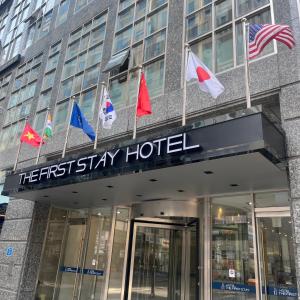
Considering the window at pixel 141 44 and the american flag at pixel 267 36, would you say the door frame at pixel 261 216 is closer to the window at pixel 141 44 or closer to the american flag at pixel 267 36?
the american flag at pixel 267 36

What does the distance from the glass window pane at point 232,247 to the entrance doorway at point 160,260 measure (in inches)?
58.3

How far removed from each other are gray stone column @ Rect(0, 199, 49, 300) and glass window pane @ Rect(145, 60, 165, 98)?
18.7ft

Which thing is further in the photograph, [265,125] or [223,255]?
[223,255]

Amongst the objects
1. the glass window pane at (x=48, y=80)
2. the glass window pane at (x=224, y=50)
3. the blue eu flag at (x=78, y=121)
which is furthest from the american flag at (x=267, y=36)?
the glass window pane at (x=48, y=80)

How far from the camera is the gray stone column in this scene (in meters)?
11.4

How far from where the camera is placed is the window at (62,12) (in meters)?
16.2

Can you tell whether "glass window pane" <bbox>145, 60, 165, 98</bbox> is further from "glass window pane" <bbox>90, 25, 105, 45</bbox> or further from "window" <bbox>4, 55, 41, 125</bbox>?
"window" <bbox>4, 55, 41, 125</bbox>

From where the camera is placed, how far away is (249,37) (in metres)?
7.09

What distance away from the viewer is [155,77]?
1064 cm

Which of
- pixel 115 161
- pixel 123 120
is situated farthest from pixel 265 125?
pixel 123 120

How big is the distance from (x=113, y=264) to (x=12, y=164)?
6.62m

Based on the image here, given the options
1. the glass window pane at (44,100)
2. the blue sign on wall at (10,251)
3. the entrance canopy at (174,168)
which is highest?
the glass window pane at (44,100)

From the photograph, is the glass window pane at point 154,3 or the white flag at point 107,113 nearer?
the white flag at point 107,113

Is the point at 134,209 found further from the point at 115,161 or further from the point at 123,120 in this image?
the point at 115,161
